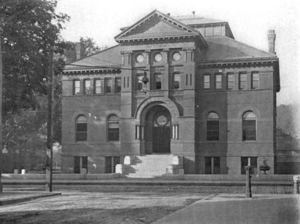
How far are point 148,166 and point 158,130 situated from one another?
3888 millimetres

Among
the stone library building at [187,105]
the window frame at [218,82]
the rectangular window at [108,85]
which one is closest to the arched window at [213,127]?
the stone library building at [187,105]

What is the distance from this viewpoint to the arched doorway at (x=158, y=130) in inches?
1678

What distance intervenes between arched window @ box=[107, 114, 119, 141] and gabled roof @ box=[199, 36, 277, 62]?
31.6 ft

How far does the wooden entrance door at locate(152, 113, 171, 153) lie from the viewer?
1678 inches

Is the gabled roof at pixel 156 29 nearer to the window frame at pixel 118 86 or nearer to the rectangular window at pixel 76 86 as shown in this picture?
the window frame at pixel 118 86

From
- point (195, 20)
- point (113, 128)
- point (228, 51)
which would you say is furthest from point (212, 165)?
point (195, 20)

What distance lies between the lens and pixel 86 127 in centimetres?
4512

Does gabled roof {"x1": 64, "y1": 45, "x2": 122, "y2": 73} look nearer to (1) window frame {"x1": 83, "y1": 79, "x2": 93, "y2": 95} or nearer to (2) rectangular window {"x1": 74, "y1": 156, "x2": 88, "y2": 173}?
(1) window frame {"x1": 83, "y1": 79, "x2": 93, "y2": 95}

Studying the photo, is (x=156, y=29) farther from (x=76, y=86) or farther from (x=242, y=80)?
(x=76, y=86)

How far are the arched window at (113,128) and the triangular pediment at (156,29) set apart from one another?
7363 mm

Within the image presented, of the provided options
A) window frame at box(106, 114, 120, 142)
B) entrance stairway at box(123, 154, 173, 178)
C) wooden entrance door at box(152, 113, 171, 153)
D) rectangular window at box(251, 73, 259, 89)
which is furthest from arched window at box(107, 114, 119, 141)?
rectangular window at box(251, 73, 259, 89)

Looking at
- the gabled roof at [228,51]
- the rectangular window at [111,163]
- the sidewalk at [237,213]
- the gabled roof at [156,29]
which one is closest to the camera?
the sidewalk at [237,213]

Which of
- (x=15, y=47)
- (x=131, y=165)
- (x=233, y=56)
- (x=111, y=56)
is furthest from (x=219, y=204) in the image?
(x=111, y=56)

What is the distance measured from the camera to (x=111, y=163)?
44.4 m
